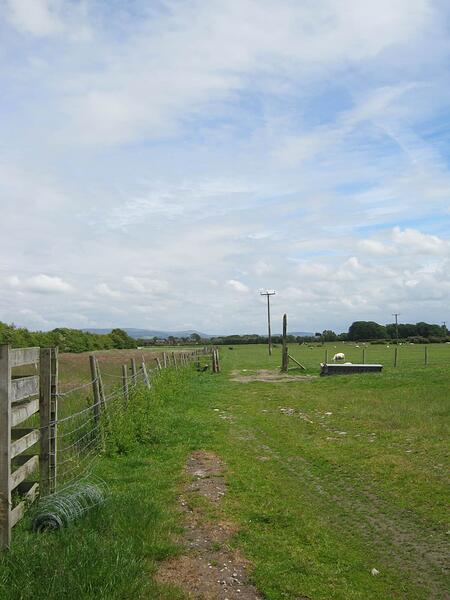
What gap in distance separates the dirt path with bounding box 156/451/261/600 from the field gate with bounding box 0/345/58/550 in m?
1.68

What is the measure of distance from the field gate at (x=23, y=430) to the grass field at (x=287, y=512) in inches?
19.2

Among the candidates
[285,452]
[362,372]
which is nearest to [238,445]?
[285,452]

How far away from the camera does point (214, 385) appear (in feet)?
85.4

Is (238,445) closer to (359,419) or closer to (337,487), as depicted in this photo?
(337,487)

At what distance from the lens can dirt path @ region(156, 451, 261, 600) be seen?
5098mm

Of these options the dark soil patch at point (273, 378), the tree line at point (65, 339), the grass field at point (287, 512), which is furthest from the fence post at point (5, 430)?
the dark soil patch at point (273, 378)

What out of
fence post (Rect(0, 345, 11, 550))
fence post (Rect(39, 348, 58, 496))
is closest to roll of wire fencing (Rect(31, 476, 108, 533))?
fence post (Rect(39, 348, 58, 496))

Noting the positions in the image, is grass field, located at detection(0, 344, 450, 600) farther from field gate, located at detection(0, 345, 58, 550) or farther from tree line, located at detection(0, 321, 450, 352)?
tree line, located at detection(0, 321, 450, 352)

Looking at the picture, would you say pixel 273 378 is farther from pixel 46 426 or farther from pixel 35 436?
pixel 35 436

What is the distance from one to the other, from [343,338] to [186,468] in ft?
406

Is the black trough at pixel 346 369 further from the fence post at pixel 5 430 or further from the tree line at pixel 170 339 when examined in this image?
the fence post at pixel 5 430

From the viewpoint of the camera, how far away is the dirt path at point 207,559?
510cm

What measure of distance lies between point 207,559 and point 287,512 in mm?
1765

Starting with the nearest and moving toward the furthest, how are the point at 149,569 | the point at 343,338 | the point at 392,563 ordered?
the point at 149,569 < the point at 392,563 < the point at 343,338
